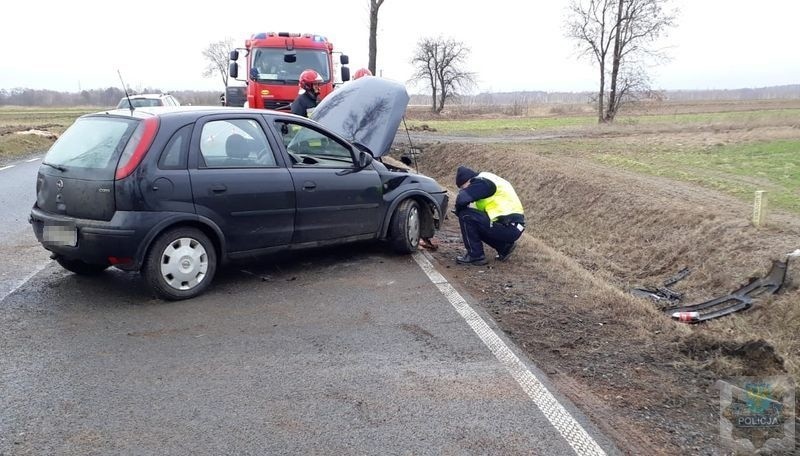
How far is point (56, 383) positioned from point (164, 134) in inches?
90.3

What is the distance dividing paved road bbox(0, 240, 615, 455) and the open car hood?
241cm

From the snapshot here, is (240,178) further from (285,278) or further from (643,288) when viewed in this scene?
(643,288)

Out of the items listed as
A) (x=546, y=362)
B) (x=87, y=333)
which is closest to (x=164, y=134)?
(x=87, y=333)

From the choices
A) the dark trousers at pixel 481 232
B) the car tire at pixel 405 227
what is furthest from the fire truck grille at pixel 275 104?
the dark trousers at pixel 481 232

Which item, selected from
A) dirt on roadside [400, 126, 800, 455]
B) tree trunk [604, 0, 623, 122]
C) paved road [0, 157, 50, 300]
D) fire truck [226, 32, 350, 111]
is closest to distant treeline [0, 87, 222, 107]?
tree trunk [604, 0, 623, 122]

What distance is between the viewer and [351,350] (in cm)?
463

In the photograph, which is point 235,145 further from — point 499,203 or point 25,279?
point 499,203

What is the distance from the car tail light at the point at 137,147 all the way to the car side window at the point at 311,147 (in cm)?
125

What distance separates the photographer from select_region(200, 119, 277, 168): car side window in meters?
5.79

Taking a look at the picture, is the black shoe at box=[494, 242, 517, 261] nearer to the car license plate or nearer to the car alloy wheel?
the car alloy wheel

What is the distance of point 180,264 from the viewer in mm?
5590

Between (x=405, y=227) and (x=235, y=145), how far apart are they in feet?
7.06

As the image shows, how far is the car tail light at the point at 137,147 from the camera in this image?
530 centimetres

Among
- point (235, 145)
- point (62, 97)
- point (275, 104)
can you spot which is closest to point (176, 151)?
point (235, 145)
